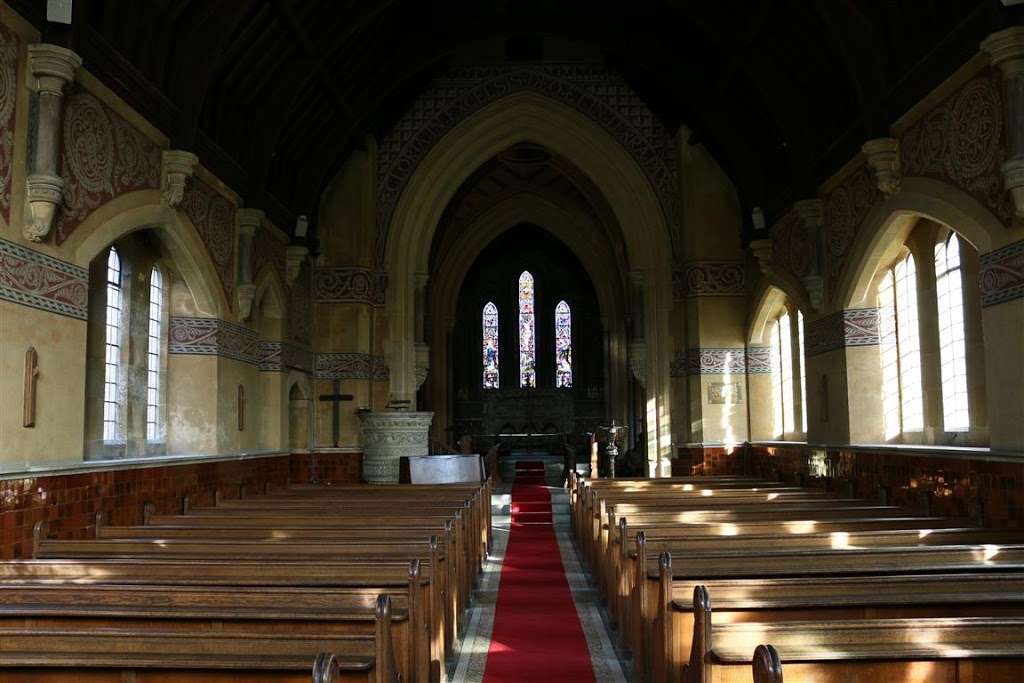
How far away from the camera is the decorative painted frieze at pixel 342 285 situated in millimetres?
14859

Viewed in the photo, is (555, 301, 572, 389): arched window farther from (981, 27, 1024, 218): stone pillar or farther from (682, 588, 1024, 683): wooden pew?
(682, 588, 1024, 683): wooden pew

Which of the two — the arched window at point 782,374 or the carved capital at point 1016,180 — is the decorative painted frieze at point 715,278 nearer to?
the arched window at point 782,374

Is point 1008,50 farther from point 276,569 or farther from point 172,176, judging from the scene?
point 172,176

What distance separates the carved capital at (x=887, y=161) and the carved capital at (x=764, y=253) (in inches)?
161

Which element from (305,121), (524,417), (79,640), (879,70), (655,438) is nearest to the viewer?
(79,640)

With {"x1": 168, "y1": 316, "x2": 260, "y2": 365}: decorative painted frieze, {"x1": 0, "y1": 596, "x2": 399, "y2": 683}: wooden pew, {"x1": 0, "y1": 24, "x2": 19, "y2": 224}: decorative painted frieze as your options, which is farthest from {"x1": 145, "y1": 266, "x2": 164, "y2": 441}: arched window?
{"x1": 0, "y1": 596, "x2": 399, "y2": 683}: wooden pew

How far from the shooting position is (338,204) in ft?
49.9

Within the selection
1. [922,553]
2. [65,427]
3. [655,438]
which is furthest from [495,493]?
[922,553]

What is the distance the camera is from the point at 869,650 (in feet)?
9.35

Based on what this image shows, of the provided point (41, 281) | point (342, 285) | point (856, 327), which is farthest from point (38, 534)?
point (342, 285)

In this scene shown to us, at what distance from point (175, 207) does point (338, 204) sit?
620 cm

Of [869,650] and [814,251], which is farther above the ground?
[814,251]

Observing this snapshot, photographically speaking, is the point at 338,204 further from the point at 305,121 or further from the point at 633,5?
the point at 633,5

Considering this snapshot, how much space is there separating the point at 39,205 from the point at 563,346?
22.0m
